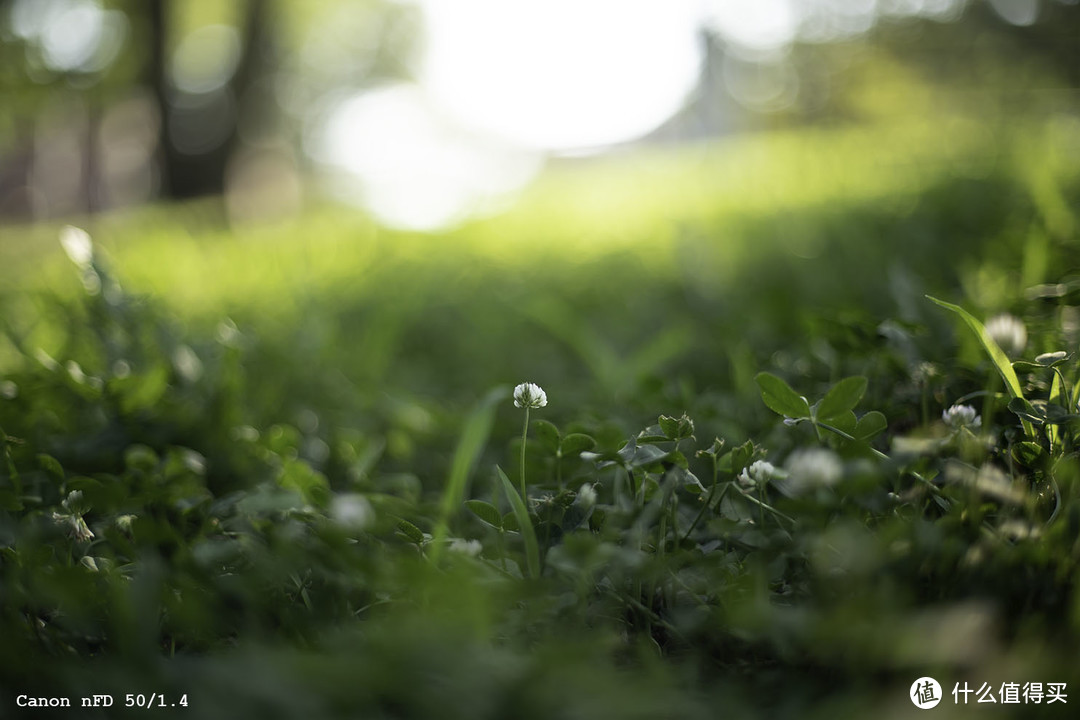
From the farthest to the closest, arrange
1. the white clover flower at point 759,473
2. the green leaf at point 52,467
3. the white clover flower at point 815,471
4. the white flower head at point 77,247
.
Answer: the white flower head at point 77,247 < the green leaf at point 52,467 < the white clover flower at point 759,473 < the white clover flower at point 815,471

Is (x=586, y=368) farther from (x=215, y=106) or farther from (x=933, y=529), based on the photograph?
(x=215, y=106)

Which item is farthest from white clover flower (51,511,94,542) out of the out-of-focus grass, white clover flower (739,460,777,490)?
the out-of-focus grass

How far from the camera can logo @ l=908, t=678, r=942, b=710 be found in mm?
727

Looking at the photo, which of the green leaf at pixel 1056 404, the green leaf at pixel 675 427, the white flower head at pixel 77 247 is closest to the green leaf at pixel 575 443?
the green leaf at pixel 675 427

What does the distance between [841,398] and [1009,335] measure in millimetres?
372

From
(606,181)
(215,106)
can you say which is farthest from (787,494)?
(215,106)

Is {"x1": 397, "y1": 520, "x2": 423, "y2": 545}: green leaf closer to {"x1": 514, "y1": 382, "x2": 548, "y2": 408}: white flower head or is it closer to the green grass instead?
the green grass

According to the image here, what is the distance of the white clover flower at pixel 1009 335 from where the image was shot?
1249 mm

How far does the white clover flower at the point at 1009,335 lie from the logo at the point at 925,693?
0.74 m

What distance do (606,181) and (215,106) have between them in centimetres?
1177

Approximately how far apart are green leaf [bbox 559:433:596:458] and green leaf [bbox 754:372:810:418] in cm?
28

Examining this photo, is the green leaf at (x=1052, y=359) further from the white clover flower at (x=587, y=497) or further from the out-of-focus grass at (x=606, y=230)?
the out-of-focus grass at (x=606, y=230)

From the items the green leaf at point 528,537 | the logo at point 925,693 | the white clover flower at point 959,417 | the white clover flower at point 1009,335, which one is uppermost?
the white clover flower at point 1009,335

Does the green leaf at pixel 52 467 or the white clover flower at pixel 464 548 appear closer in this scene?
the white clover flower at pixel 464 548
